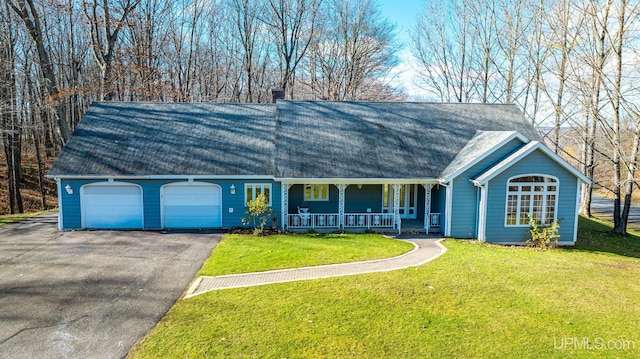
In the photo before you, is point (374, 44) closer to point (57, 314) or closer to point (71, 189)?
point (71, 189)

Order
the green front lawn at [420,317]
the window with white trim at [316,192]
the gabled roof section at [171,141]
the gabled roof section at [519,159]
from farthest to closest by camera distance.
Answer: the window with white trim at [316,192] < the gabled roof section at [171,141] < the gabled roof section at [519,159] < the green front lawn at [420,317]

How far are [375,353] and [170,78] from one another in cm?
3247

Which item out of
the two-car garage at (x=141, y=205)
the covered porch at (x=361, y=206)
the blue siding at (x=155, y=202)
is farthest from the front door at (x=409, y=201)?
the two-car garage at (x=141, y=205)

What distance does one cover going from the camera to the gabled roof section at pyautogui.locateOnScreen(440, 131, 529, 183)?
15086mm

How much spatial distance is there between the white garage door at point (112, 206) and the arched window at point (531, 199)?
1525cm

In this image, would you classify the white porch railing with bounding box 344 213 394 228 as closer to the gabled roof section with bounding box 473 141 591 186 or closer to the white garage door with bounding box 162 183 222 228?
the gabled roof section with bounding box 473 141 591 186

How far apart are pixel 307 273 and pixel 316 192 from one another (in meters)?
7.25

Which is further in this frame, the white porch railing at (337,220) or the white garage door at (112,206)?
the white porch railing at (337,220)

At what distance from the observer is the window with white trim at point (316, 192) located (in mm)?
17500

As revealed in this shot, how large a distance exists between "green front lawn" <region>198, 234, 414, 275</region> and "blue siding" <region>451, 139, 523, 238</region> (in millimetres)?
2651

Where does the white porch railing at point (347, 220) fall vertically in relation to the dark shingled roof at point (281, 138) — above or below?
below

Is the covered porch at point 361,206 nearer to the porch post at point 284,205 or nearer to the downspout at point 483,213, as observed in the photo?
the porch post at point 284,205

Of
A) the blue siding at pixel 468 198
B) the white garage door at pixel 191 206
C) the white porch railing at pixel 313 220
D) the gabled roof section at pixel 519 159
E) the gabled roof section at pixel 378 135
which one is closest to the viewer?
the gabled roof section at pixel 519 159

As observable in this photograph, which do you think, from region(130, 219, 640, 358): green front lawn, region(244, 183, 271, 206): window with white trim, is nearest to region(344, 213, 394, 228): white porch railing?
region(244, 183, 271, 206): window with white trim
